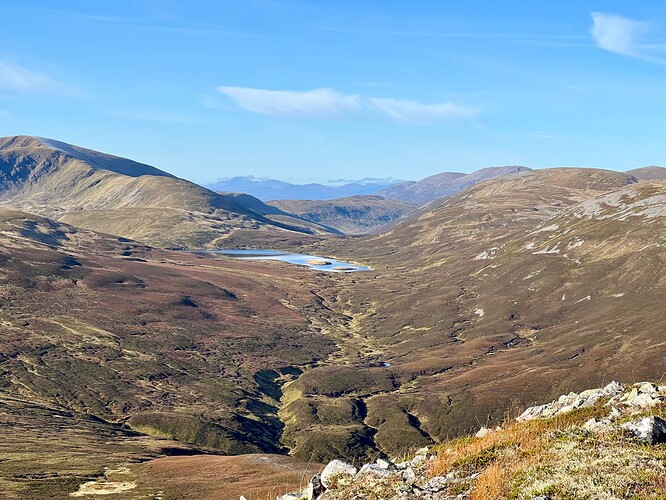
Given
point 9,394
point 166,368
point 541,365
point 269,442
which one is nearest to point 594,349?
point 541,365

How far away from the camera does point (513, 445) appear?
71.5ft

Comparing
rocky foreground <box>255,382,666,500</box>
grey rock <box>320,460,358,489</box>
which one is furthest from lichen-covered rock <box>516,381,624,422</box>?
grey rock <box>320,460,358,489</box>

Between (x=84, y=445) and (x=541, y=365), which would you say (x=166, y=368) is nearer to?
(x=84, y=445)

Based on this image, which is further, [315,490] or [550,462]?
[315,490]

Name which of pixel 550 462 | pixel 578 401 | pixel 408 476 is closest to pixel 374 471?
pixel 408 476

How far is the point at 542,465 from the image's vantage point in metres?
18.5

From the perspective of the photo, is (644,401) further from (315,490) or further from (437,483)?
(315,490)

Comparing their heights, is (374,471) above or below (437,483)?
below

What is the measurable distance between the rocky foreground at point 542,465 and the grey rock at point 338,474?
4cm

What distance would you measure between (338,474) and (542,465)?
770 centimetres

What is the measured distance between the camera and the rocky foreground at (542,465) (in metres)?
16.8

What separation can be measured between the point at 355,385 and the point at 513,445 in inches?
7043

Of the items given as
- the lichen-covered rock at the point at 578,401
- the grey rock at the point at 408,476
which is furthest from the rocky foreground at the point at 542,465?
the lichen-covered rock at the point at 578,401

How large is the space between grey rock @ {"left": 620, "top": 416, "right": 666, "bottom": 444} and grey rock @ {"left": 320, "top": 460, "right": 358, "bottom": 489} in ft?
33.9
